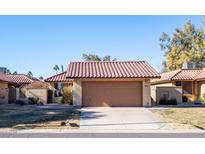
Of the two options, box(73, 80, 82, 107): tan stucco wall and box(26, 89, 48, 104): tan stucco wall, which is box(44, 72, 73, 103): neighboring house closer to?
box(26, 89, 48, 104): tan stucco wall

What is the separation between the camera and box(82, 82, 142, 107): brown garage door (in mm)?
25469

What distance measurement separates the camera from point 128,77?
25125 mm

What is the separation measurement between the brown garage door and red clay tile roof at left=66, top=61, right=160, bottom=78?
0.82m

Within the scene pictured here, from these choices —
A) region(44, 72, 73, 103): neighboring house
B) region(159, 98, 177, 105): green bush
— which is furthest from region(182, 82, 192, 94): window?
region(44, 72, 73, 103): neighboring house

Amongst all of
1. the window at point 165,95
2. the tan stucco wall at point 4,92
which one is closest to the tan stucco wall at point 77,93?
the tan stucco wall at point 4,92

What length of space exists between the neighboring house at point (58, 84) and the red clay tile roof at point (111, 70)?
3.18 m

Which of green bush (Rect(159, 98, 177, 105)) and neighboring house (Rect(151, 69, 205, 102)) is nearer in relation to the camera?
green bush (Rect(159, 98, 177, 105))

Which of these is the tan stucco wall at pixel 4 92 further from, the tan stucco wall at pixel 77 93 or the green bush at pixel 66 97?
the tan stucco wall at pixel 77 93

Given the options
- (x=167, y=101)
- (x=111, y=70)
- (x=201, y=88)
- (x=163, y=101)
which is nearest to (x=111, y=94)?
(x=111, y=70)

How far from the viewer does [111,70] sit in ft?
88.3

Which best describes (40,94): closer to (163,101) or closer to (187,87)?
(163,101)

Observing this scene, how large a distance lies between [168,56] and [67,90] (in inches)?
1027

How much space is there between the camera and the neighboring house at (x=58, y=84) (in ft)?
102
